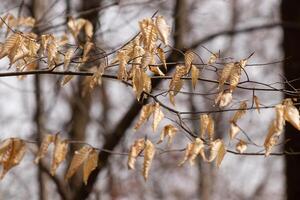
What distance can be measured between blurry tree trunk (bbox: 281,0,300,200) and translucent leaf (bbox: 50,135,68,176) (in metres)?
2.18

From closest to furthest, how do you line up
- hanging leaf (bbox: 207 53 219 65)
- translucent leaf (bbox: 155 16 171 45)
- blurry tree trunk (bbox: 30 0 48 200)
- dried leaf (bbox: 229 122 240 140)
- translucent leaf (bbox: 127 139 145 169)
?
translucent leaf (bbox: 155 16 171 45), hanging leaf (bbox: 207 53 219 65), translucent leaf (bbox: 127 139 145 169), dried leaf (bbox: 229 122 240 140), blurry tree trunk (bbox: 30 0 48 200)

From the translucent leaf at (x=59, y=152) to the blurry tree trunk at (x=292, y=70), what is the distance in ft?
7.16

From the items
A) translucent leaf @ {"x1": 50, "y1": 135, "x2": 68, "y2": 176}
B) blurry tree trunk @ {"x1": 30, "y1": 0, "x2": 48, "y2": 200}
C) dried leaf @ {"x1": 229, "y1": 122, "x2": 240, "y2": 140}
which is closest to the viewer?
dried leaf @ {"x1": 229, "y1": 122, "x2": 240, "y2": 140}

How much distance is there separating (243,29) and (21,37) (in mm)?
3733

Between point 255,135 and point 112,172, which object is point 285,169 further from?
point 255,135

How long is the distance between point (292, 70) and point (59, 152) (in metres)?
2.69

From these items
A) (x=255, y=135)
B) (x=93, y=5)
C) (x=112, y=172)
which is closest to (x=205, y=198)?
(x=112, y=172)

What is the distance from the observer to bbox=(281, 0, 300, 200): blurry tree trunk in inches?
199

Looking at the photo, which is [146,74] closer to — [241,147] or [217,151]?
[217,151]

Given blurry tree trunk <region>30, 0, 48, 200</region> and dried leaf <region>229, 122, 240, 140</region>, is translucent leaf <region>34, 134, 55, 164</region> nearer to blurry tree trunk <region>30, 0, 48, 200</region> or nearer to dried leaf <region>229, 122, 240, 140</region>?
dried leaf <region>229, 122, 240, 140</region>

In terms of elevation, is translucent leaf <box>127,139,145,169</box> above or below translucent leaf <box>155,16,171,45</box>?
below

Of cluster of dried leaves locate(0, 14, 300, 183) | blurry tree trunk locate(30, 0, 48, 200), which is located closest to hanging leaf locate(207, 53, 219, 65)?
cluster of dried leaves locate(0, 14, 300, 183)

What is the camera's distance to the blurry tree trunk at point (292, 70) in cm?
505

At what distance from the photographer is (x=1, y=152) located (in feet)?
9.89
